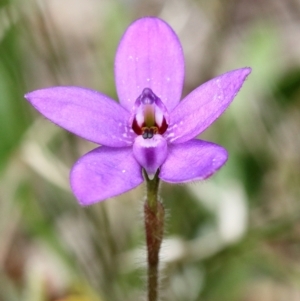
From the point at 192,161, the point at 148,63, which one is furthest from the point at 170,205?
the point at 192,161

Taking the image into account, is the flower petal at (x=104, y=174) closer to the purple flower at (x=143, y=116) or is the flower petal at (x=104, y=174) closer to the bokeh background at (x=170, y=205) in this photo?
the purple flower at (x=143, y=116)

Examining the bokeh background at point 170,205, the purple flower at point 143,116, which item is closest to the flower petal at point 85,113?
the purple flower at point 143,116

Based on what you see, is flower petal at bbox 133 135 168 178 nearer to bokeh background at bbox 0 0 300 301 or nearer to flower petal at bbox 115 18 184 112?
flower petal at bbox 115 18 184 112

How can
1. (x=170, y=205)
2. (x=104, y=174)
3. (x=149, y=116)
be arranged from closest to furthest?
(x=104, y=174)
(x=149, y=116)
(x=170, y=205)

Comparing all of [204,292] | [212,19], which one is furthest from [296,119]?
[204,292]

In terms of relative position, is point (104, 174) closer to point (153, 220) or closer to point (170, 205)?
point (153, 220)
